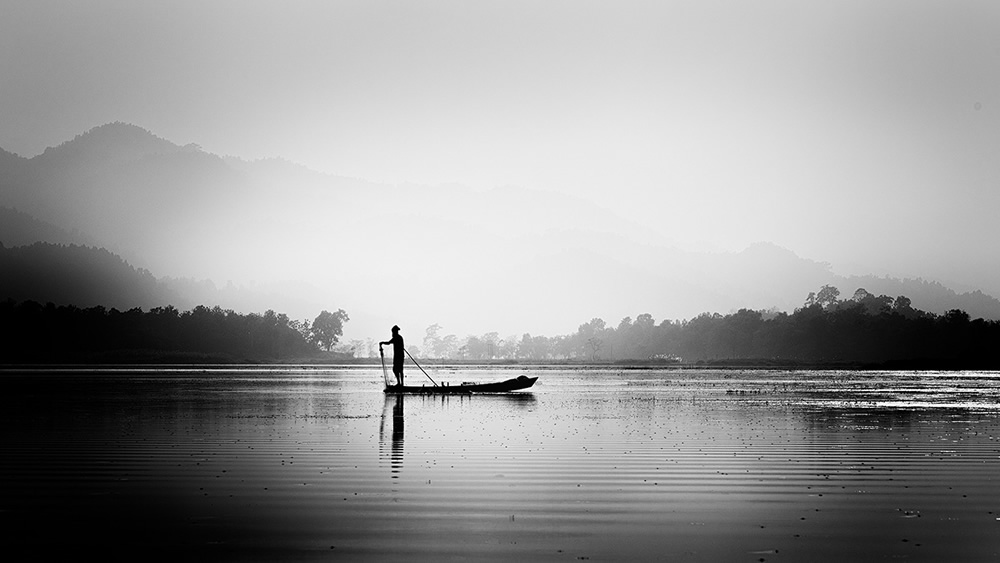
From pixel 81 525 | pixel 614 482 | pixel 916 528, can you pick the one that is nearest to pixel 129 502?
pixel 81 525

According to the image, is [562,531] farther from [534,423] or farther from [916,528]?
[534,423]

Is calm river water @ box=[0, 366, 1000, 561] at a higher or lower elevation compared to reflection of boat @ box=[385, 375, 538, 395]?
lower

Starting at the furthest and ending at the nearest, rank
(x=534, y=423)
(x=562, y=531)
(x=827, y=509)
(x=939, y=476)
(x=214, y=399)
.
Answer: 1. (x=214, y=399)
2. (x=534, y=423)
3. (x=939, y=476)
4. (x=827, y=509)
5. (x=562, y=531)

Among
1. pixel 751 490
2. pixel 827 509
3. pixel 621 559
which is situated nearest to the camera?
pixel 621 559

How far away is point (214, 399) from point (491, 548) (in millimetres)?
38842

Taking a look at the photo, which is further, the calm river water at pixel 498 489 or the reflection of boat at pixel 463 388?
the reflection of boat at pixel 463 388

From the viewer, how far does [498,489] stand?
54.9 ft

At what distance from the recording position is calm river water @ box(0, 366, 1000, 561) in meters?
11.9

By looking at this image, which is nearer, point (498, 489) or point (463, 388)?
point (498, 489)

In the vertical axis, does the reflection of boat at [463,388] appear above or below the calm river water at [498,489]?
above

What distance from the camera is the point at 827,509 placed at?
14617 mm

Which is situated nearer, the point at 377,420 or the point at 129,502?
the point at 129,502

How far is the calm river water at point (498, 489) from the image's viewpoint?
1194 cm

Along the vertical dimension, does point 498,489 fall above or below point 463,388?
below
